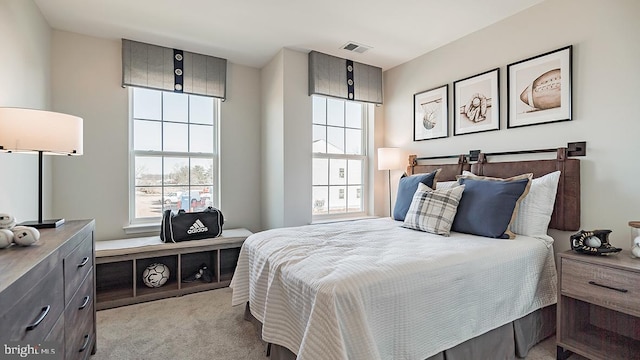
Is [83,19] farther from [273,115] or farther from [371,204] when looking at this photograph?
[371,204]

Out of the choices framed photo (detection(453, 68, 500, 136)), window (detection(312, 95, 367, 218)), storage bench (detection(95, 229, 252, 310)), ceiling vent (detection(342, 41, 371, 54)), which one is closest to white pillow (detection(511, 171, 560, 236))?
framed photo (detection(453, 68, 500, 136))

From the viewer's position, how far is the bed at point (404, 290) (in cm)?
124

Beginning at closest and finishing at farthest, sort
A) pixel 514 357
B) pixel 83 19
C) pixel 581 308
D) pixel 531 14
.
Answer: pixel 514 357 < pixel 581 308 < pixel 531 14 < pixel 83 19

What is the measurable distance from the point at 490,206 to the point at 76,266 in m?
2.57

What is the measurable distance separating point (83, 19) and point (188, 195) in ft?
6.16

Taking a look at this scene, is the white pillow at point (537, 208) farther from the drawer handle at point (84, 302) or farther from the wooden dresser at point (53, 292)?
the drawer handle at point (84, 302)

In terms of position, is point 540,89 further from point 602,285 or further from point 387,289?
point 387,289

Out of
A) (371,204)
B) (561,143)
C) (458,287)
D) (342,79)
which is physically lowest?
(458,287)

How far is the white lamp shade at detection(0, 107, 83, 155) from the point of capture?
1.53m

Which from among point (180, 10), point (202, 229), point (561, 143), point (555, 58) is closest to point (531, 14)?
point (555, 58)

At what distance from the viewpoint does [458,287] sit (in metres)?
1.55

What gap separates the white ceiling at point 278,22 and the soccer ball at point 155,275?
227cm

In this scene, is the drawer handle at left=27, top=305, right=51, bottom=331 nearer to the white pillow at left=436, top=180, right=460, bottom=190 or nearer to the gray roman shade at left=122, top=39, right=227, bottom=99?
the gray roman shade at left=122, top=39, right=227, bottom=99

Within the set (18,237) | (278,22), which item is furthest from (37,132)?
(278,22)
